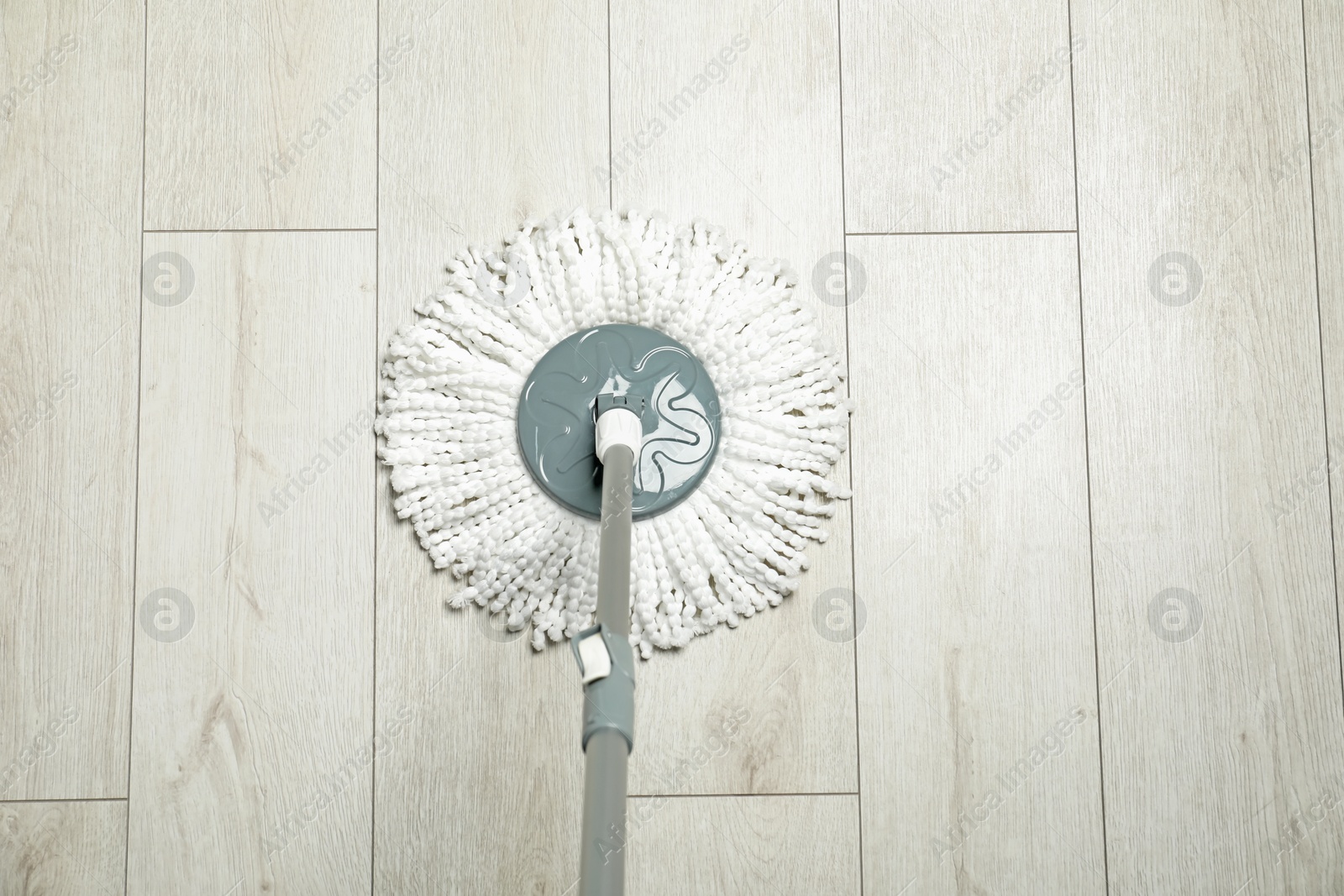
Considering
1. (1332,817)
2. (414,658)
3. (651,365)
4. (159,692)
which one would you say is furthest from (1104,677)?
(159,692)

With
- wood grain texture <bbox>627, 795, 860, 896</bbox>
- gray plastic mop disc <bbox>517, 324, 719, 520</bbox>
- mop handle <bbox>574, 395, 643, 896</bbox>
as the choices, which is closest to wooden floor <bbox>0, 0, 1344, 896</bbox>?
wood grain texture <bbox>627, 795, 860, 896</bbox>

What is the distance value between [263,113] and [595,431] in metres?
0.36

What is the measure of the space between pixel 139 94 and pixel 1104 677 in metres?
0.86

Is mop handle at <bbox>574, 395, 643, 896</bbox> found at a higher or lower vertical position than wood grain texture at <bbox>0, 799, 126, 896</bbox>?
higher

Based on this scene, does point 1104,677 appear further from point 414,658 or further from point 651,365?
point 414,658

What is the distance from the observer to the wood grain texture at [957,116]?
0.78 meters

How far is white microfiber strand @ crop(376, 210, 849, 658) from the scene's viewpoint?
73 cm

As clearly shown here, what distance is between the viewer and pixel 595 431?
28.3 inches

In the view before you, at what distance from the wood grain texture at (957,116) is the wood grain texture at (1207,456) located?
27 millimetres

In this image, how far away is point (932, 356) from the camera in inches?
30.4

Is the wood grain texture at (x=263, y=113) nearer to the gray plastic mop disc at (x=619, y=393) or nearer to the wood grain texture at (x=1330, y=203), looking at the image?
the gray plastic mop disc at (x=619, y=393)

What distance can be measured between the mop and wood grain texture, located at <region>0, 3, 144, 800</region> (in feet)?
0.73

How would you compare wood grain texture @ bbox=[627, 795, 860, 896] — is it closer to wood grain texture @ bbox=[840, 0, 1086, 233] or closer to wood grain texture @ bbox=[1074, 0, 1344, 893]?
wood grain texture @ bbox=[1074, 0, 1344, 893]

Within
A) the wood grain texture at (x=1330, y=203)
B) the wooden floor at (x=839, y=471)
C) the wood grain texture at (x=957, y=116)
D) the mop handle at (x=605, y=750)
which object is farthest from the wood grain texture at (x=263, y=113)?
the wood grain texture at (x=1330, y=203)
